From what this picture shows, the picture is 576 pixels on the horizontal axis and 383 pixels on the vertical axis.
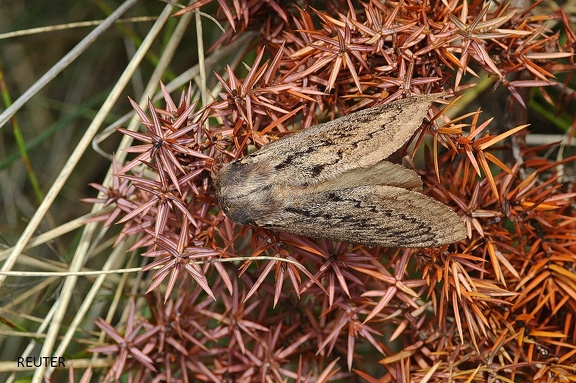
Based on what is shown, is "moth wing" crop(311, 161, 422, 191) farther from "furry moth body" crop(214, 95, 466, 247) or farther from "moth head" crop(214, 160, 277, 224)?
"moth head" crop(214, 160, 277, 224)

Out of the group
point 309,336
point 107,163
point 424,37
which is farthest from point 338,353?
point 107,163

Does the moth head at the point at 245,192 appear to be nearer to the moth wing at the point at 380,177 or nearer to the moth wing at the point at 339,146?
the moth wing at the point at 339,146

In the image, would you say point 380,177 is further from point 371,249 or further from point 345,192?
point 371,249

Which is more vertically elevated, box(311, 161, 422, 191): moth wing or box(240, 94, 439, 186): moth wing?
box(240, 94, 439, 186): moth wing

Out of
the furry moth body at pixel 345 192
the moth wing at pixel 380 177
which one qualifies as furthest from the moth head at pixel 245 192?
the moth wing at pixel 380 177

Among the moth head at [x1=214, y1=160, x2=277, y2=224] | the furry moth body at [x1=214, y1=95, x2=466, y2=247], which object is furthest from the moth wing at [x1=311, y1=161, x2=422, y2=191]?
the moth head at [x1=214, y1=160, x2=277, y2=224]

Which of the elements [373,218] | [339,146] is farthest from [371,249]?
[339,146]

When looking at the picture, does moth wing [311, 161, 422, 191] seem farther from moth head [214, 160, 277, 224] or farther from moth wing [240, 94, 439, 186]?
moth head [214, 160, 277, 224]

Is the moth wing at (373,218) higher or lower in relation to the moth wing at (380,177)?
lower
